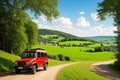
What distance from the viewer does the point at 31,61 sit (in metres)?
28.5

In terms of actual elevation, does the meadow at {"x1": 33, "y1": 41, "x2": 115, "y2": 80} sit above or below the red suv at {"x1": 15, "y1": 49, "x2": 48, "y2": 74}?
below

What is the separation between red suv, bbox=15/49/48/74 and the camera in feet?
92.2

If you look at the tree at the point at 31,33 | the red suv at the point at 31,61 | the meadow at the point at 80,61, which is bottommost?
the meadow at the point at 80,61

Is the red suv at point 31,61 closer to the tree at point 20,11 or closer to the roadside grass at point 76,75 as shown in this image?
the roadside grass at point 76,75

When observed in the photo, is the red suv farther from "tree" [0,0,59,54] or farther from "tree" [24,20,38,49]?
"tree" [24,20,38,49]

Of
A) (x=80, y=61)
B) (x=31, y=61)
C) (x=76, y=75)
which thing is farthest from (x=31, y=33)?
(x=76, y=75)

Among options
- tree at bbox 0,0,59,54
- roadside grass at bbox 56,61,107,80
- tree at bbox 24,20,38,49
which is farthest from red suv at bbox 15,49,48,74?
tree at bbox 24,20,38,49

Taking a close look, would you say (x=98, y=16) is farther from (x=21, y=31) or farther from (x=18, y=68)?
(x=18, y=68)

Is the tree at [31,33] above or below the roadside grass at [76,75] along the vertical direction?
above

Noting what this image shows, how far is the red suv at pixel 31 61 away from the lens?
28.1 metres

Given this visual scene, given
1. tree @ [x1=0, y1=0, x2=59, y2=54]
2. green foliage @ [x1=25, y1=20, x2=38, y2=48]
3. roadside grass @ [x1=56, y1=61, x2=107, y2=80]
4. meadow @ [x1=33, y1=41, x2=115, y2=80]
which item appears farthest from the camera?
green foliage @ [x1=25, y1=20, x2=38, y2=48]

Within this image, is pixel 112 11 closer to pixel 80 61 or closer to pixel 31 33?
pixel 31 33

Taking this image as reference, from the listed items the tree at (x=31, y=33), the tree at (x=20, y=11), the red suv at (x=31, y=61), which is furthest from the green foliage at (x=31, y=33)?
the red suv at (x=31, y=61)

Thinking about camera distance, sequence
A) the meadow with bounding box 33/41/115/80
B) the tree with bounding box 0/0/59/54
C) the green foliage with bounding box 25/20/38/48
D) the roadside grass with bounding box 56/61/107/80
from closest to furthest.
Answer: the roadside grass with bounding box 56/61/107/80, the meadow with bounding box 33/41/115/80, the tree with bounding box 0/0/59/54, the green foliage with bounding box 25/20/38/48
